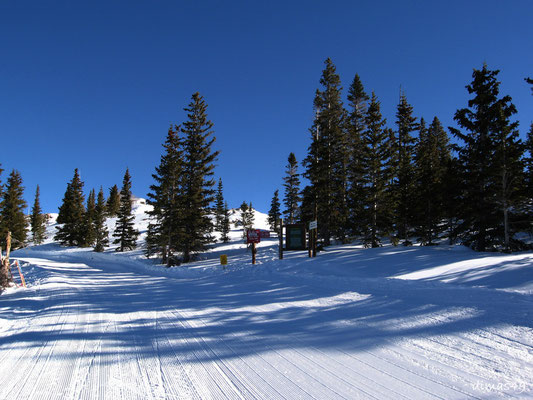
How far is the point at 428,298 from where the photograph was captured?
5.84 m

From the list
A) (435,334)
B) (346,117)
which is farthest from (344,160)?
(435,334)

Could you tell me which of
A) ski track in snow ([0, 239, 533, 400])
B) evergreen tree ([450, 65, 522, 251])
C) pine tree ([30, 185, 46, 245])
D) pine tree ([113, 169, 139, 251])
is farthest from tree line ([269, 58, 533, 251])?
pine tree ([30, 185, 46, 245])

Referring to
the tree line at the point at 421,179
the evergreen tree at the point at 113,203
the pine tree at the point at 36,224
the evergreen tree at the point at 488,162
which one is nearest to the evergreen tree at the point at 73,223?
the pine tree at the point at 36,224

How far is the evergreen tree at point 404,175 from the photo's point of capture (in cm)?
2306

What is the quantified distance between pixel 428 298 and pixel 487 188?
1232 centimetres

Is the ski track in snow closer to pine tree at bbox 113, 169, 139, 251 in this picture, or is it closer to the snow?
the snow

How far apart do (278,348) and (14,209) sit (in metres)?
55.2

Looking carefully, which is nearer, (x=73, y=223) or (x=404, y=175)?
(x=404, y=175)

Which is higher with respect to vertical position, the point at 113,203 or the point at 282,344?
the point at 113,203

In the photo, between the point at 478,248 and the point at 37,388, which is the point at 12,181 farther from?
the point at 478,248

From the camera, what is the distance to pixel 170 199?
25.3m

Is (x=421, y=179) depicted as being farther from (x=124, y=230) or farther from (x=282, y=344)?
(x=124, y=230)

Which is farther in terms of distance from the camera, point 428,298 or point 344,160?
point 344,160

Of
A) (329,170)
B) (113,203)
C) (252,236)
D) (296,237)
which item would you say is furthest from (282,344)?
(113,203)
